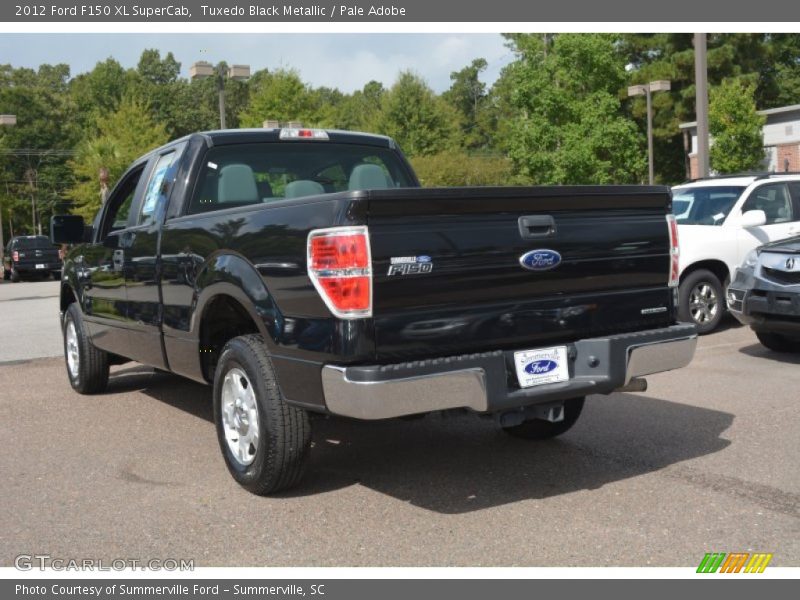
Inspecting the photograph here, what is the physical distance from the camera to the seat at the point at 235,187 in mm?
5805

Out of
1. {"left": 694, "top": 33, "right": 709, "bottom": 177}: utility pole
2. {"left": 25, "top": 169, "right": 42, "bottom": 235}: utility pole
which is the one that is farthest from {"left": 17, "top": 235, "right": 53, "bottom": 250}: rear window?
{"left": 25, "top": 169, "right": 42, "bottom": 235}: utility pole

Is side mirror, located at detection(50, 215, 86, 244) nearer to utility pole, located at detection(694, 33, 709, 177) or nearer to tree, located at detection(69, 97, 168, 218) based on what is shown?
utility pole, located at detection(694, 33, 709, 177)

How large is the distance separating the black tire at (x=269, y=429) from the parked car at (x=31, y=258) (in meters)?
28.7

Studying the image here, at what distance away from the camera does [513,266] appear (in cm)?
439

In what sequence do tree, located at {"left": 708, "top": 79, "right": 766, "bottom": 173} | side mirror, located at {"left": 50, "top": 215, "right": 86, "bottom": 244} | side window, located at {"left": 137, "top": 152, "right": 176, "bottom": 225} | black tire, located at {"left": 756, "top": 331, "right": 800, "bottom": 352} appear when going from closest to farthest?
side window, located at {"left": 137, "top": 152, "right": 176, "bottom": 225}
side mirror, located at {"left": 50, "top": 215, "right": 86, "bottom": 244}
black tire, located at {"left": 756, "top": 331, "right": 800, "bottom": 352}
tree, located at {"left": 708, "top": 79, "right": 766, "bottom": 173}

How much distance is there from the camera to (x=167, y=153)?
20.7ft

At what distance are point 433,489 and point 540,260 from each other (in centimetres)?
138

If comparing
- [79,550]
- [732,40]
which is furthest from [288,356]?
[732,40]

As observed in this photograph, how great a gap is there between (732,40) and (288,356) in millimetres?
49872

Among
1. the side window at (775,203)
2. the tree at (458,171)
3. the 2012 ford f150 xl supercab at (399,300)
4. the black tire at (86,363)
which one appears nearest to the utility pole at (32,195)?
the tree at (458,171)

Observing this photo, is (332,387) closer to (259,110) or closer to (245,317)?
(245,317)

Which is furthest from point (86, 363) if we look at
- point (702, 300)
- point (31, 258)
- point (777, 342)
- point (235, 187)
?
point (31, 258)

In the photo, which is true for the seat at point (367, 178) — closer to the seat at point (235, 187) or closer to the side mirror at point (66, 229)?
the seat at point (235, 187)

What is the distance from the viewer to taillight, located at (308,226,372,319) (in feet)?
13.0
